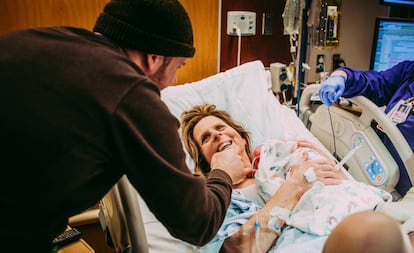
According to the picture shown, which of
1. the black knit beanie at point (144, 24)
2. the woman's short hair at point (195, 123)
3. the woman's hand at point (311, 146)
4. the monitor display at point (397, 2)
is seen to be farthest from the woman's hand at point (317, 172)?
the monitor display at point (397, 2)

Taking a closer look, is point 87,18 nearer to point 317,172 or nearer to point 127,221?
point 127,221

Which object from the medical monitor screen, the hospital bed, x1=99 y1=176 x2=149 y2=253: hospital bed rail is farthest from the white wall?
x1=99 y1=176 x2=149 y2=253: hospital bed rail

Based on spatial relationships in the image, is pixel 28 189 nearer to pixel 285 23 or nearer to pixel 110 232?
pixel 110 232

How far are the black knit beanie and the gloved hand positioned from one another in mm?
1173

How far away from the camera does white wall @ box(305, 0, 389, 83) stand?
298 centimetres

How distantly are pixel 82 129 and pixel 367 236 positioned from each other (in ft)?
1.98

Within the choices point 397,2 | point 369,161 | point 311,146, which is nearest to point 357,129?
point 369,161

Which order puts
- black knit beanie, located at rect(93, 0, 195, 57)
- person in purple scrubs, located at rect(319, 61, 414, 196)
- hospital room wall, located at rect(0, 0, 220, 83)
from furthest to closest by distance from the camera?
person in purple scrubs, located at rect(319, 61, 414, 196)
hospital room wall, located at rect(0, 0, 220, 83)
black knit beanie, located at rect(93, 0, 195, 57)

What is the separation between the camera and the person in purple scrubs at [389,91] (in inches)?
76.2

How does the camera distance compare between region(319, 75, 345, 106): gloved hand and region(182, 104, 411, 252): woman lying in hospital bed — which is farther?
region(319, 75, 345, 106): gloved hand

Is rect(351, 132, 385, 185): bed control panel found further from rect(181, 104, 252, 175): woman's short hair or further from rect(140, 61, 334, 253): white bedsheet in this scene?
rect(181, 104, 252, 175): woman's short hair

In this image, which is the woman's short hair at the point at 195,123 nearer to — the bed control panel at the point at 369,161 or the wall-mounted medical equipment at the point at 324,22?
the bed control panel at the point at 369,161

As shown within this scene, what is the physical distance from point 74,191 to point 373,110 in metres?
1.41

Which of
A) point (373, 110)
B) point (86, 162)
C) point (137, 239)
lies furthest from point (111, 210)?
point (373, 110)
